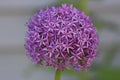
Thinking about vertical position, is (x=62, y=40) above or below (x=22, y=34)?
below

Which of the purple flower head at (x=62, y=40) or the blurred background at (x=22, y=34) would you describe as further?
the blurred background at (x=22, y=34)

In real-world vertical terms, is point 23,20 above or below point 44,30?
above

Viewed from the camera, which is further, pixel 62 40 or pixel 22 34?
pixel 22 34

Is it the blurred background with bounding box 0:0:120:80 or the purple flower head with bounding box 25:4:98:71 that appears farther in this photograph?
the blurred background with bounding box 0:0:120:80

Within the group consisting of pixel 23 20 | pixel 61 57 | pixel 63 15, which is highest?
pixel 23 20

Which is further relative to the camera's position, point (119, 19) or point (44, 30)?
point (119, 19)

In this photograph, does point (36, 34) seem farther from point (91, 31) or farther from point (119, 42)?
point (119, 42)

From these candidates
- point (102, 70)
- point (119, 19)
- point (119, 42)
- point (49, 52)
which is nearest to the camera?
point (49, 52)

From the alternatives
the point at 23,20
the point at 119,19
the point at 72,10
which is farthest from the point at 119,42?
the point at 72,10
